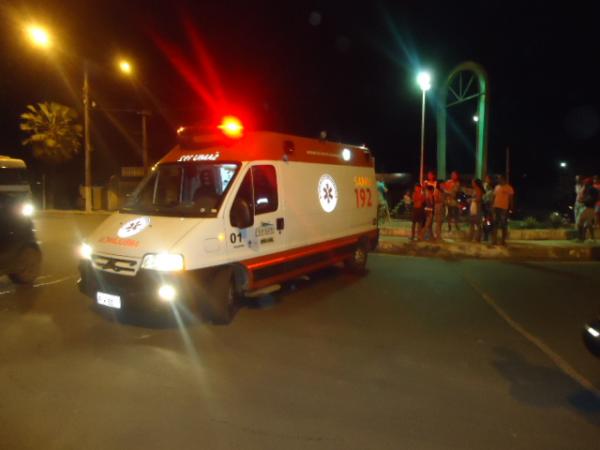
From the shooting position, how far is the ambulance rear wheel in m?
10.4

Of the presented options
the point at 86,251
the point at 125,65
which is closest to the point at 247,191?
Answer: the point at 86,251

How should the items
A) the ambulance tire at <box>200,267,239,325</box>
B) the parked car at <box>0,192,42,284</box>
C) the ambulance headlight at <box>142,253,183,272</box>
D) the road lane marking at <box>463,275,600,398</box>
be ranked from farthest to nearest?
the parked car at <box>0,192,42,284</box> → the ambulance tire at <box>200,267,239,325</box> → the ambulance headlight at <box>142,253,183,272</box> → the road lane marking at <box>463,275,600,398</box>

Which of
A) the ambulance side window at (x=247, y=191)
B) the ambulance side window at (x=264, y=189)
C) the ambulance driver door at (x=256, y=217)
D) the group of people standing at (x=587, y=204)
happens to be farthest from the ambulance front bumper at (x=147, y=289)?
the group of people standing at (x=587, y=204)

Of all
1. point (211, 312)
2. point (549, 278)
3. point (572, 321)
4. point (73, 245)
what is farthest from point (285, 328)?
point (73, 245)

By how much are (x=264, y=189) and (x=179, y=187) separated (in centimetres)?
142

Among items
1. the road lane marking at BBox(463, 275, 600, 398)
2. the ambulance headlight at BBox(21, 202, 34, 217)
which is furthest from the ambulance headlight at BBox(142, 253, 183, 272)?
the road lane marking at BBox(463, 275, 600, 398)

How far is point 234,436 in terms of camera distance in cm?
389

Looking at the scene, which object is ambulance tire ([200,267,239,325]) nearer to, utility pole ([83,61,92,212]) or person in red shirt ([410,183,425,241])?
person in red shirt ([410,183,425,241])

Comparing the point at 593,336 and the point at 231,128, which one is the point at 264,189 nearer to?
the point at 231,128

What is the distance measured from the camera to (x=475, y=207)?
45.0 feet

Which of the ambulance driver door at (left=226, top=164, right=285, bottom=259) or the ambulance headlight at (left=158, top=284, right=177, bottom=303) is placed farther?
the ambulance driver door at (left=226, top=164, right=285, bottom=259)

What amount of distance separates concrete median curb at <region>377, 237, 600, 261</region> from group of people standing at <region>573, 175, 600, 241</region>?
0.65m

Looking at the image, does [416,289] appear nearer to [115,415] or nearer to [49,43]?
[115,415]

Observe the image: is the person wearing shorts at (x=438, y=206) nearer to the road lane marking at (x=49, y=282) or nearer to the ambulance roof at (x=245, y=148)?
the ambulance roof at (x=245, y=148)
